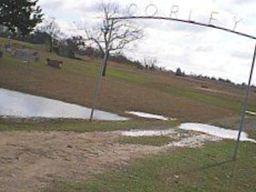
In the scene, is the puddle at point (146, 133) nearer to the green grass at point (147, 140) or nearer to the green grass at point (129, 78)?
the green grass at point (147, 140)

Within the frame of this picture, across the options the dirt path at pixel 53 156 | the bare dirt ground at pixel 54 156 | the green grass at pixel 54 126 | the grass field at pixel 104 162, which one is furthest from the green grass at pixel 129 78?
the dirt path at pixel 53 156

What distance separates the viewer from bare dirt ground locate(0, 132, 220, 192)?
9.05 metres

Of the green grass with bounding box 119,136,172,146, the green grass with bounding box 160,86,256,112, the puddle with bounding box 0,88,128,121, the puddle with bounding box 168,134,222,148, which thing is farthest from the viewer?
the green grass with bounding box 160,86,256,112

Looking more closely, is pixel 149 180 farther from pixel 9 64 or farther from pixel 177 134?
pixel 9 64

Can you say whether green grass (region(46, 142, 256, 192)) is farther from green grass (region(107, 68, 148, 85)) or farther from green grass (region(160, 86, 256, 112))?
green grass (region(107, 68, 148, 85))

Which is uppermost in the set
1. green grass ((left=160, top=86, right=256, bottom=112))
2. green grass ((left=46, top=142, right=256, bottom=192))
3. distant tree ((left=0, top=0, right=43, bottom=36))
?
distant tree ((left=0, top=0, right=43, bottom=36))

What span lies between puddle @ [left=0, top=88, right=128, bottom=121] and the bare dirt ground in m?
4.70

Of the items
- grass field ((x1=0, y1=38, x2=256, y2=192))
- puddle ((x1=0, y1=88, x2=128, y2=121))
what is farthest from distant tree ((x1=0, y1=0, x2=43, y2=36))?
grass field ((x1=0, y1=38, x2=256, y2=192))

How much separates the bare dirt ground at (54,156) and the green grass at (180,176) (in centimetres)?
35

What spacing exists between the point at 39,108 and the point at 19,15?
12210 millimetres

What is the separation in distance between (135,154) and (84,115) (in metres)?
9.74

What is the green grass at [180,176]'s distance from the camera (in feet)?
31.2

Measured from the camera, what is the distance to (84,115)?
23.0 meters

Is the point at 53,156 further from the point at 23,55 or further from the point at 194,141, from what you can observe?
the point at 23,55
